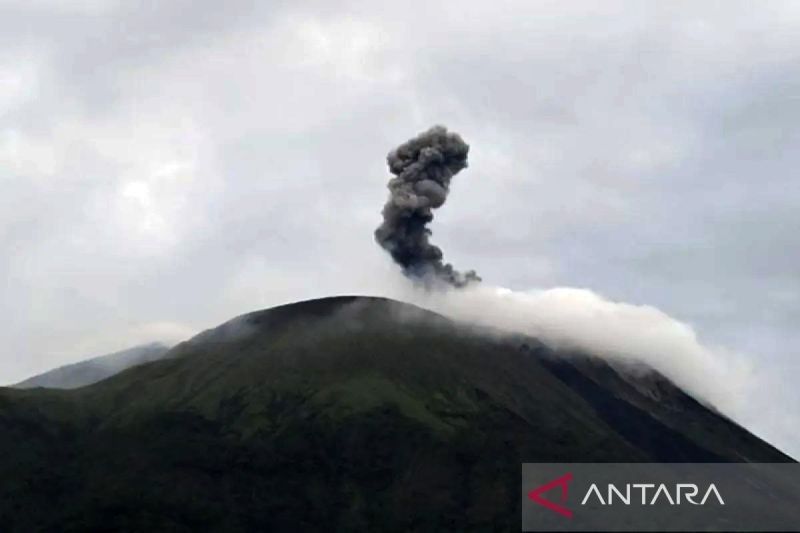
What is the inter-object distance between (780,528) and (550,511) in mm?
85679

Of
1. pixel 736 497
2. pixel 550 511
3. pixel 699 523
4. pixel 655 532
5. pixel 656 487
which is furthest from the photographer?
pixel 736 497

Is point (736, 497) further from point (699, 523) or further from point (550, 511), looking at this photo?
point (550, 511)

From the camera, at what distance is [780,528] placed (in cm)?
18500

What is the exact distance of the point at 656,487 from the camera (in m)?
178

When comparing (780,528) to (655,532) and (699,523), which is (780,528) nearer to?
(699,523)

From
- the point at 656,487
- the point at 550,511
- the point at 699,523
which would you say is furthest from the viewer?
the point at 656,487

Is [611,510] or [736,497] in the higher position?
[736,497]

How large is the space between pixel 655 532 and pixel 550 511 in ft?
49.1

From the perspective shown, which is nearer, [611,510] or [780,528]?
[611,510]

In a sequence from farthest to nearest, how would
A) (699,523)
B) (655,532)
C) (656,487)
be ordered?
(656,487) < (699,523) < (655,532)

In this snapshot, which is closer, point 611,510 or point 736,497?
point 611,510

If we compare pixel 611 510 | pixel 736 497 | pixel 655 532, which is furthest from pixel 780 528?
pixel 655 532

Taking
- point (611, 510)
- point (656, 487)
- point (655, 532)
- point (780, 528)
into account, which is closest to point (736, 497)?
point (780, 528)

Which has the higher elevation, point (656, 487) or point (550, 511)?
point (656, 487)
